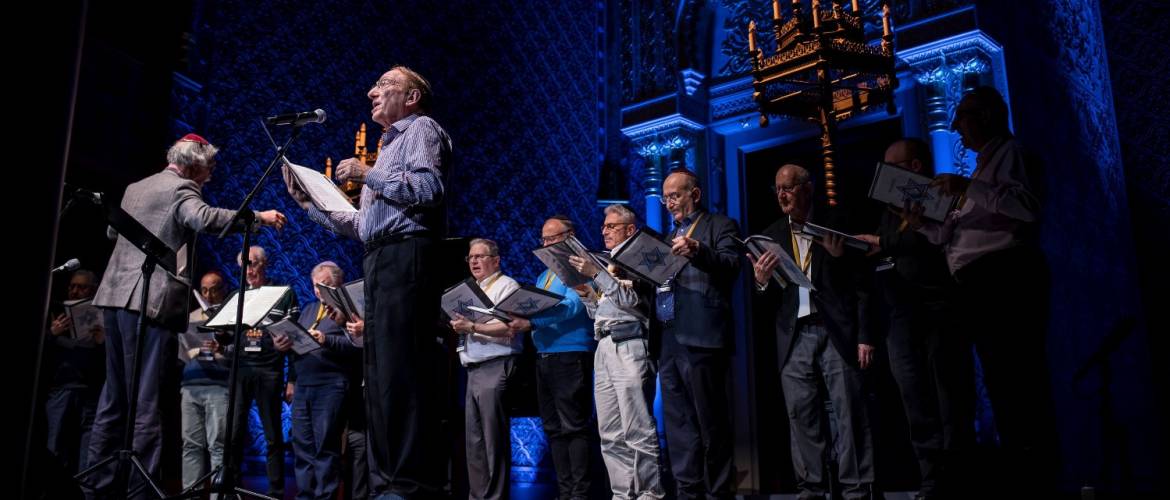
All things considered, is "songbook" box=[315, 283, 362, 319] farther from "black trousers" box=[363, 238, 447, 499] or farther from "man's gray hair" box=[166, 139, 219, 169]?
"black trousers" box=[363, 238, 447, 499]

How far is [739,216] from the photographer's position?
6562mm

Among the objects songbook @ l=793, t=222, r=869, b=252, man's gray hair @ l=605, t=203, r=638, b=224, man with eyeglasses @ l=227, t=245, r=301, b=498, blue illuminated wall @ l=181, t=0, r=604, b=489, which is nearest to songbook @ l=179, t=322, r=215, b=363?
man with eyeglasses @ l=227, t=245, r=301, b=498

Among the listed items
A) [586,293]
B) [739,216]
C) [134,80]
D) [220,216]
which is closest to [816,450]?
[586,293]

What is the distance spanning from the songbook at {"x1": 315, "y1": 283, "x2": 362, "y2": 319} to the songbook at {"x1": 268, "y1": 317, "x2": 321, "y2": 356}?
22 centimetres

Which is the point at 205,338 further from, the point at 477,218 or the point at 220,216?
the point at 477,218

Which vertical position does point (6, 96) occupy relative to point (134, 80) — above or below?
below

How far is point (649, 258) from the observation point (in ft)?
12.4

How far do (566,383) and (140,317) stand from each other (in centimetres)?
211

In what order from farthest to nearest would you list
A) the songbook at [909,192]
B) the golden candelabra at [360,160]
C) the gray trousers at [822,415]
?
the golden candelabra at [360,160] → the gray trousers at [822,415] → the songbook at [909,192]

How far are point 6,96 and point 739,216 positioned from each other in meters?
6.15

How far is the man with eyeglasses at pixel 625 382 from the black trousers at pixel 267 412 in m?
2.22

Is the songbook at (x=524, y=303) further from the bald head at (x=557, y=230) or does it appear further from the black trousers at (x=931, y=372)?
the black trousers at (x=931, y=372)

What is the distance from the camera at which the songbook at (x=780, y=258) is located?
11.8ft

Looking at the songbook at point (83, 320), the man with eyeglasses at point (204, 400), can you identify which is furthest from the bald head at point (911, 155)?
the songbook at point (83, 320)
